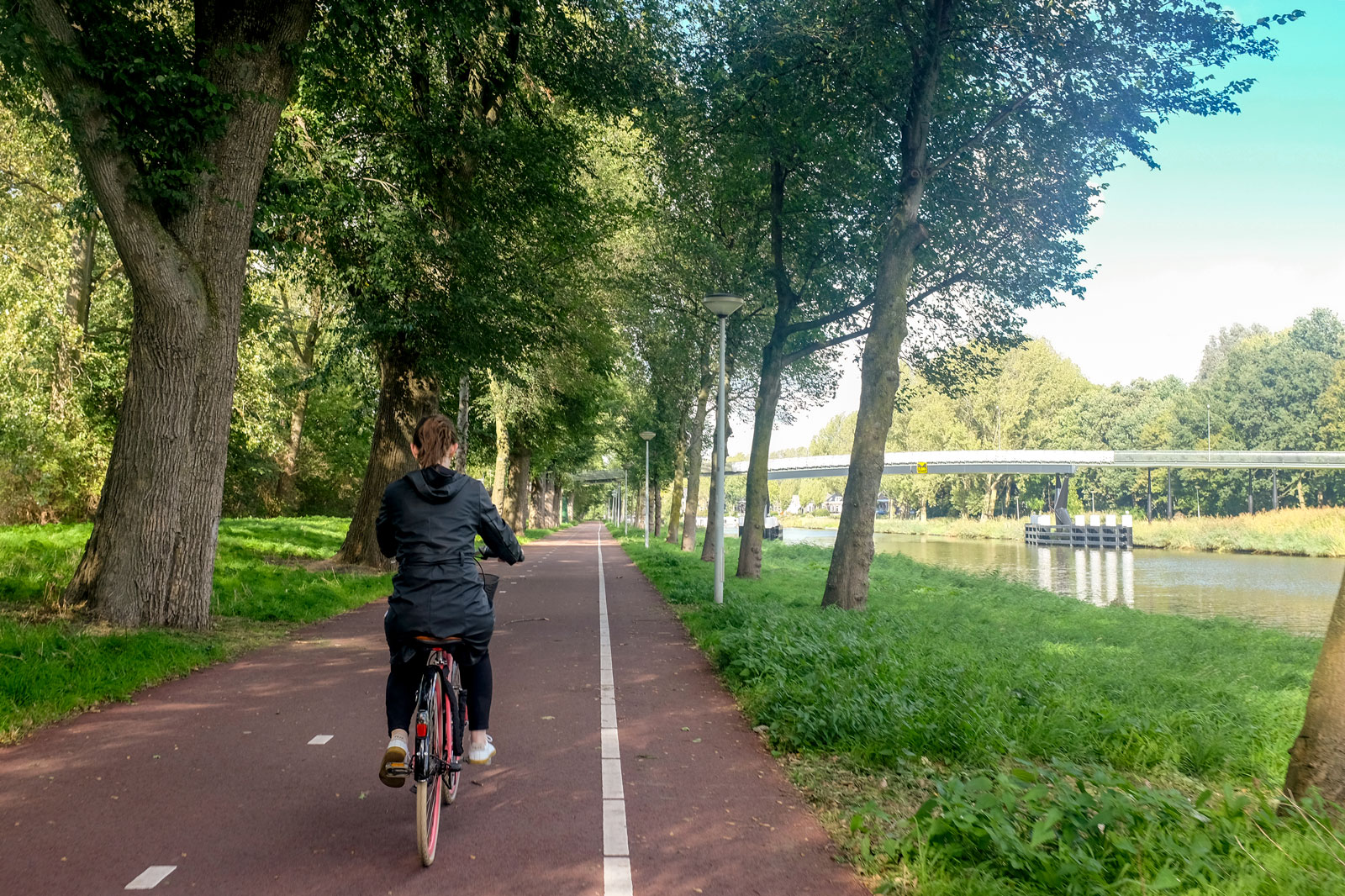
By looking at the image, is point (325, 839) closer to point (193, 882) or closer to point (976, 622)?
point (193, 882)

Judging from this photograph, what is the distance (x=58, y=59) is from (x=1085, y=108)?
486 inches

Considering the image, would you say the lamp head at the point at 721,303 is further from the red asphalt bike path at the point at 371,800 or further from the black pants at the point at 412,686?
the black pants at the point at 412,686

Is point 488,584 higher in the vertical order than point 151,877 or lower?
higher

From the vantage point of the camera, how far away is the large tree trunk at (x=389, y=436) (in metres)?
18.3

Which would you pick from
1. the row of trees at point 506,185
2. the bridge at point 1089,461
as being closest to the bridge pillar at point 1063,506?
the bridge at point 1089,461

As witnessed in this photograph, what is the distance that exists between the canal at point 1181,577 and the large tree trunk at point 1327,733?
12.9m

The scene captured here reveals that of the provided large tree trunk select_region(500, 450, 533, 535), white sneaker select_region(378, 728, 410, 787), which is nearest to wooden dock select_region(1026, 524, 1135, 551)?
large tree trunk select_region(500, 450, 533, 535)

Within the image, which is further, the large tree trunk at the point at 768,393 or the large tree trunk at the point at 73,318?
the large tree trunk at the point at 73,318

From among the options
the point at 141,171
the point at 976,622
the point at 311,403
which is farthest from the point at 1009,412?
the point at 141,171

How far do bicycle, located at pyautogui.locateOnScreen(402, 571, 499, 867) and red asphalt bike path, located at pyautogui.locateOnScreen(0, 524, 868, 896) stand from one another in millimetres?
167

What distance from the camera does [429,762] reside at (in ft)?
13.9

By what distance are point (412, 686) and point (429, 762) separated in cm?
47

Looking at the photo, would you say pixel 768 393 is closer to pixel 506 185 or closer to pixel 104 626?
pixel 506 185

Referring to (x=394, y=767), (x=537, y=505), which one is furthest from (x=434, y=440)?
(x=537, y=505)
